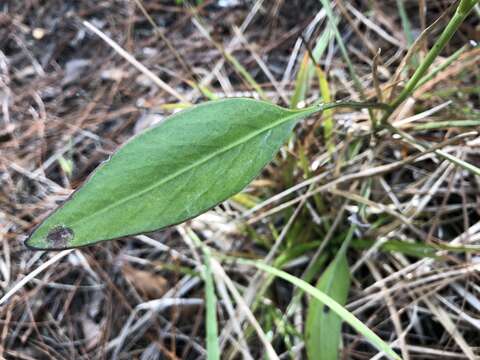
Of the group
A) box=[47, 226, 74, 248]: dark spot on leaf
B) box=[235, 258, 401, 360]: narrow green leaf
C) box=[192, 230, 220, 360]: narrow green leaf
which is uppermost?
box=[47, 226, 74, 248]: dark spot on leaf

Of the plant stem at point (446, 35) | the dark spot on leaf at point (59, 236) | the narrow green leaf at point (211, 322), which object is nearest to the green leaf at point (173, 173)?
the dark spot on leaf at point (59, 236)

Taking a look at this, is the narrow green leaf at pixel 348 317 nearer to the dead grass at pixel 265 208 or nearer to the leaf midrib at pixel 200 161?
the dead grass at pixel 265 208

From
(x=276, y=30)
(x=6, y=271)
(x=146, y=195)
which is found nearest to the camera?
(x=146, y=195)

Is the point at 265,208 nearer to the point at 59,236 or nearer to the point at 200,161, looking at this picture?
the point at 200,161

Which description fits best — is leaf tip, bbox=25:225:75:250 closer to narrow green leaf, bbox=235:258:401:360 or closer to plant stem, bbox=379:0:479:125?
narrow green leaf, bbox=235:258:401:360

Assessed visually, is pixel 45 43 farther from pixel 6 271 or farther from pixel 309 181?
pixel 309 181

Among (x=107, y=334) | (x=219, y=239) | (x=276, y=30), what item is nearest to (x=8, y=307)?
(x=107, y=334)

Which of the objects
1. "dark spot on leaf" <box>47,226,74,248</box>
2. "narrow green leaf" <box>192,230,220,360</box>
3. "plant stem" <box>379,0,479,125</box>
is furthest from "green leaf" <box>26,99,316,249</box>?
"narrow green leaf" <box>192,230,220,360</box>

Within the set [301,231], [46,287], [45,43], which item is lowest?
[301,231]
